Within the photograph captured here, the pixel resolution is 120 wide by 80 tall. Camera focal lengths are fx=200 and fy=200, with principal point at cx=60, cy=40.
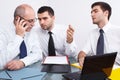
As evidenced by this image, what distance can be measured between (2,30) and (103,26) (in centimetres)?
119

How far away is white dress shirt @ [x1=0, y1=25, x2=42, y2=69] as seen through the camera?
1.75 meters

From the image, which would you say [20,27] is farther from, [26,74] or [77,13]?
[77,13]

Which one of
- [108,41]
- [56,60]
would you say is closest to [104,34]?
[108,41]

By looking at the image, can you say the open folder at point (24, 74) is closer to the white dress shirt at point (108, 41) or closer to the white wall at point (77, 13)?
the white dress shirt at point (108, 41)

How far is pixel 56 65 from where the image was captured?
1739 millimetres

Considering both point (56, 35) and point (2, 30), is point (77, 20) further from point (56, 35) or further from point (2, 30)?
point (2, 30)

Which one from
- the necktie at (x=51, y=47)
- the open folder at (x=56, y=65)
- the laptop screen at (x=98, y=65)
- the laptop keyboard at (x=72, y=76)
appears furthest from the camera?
the necktie at (x=51, y=47)

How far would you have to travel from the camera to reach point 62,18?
3275 mm

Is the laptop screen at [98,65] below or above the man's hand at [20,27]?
below

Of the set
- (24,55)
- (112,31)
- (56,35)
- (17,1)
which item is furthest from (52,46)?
(17,1)

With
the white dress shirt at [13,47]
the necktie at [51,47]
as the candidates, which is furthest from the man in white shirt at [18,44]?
the necktie at [51,47]

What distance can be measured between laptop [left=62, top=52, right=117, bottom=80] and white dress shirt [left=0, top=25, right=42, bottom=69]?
60cm

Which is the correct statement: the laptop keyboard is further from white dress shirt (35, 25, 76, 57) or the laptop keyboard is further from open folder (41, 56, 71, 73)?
white dress shirt (35, 25, 76, 57)

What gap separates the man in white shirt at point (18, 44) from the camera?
172 cm
